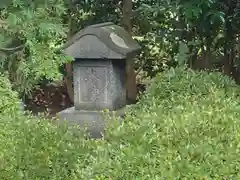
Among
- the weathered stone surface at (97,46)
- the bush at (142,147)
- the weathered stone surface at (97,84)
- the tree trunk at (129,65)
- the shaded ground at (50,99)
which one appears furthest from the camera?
the shaded ground at (50,99)

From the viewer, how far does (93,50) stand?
606cm

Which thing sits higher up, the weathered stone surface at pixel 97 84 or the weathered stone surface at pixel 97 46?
the weathered stone surface at pixel 97 46

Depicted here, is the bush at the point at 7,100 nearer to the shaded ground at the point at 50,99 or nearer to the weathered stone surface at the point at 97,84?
the weathered stone surface at the point at 97,84

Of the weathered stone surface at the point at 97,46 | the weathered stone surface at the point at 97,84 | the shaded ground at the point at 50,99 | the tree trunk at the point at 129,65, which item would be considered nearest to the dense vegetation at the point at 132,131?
the weathered stone surface at the point at 97,46

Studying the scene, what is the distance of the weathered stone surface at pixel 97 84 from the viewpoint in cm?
616

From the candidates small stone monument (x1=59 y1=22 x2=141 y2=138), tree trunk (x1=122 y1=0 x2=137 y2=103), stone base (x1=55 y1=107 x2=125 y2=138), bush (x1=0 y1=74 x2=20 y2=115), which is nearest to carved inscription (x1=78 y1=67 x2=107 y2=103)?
small stone monument (x1=59 y1=22 x2=141 y2=138)

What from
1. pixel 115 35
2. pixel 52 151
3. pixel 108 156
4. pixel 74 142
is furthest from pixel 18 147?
pixel 115 35

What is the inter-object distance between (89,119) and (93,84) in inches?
18.2

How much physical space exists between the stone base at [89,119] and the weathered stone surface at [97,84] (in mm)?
92

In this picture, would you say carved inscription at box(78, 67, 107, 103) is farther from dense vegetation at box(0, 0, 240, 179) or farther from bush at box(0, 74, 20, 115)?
bush at box(0, 74, 20, 115)

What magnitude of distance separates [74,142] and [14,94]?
0.86m

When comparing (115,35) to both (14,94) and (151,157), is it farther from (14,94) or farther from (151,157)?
(151,157)

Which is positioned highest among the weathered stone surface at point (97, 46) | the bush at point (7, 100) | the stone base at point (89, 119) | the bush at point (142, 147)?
the weathered stone surface at point (97, 46)

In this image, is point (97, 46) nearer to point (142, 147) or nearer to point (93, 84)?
point (93, 84)
